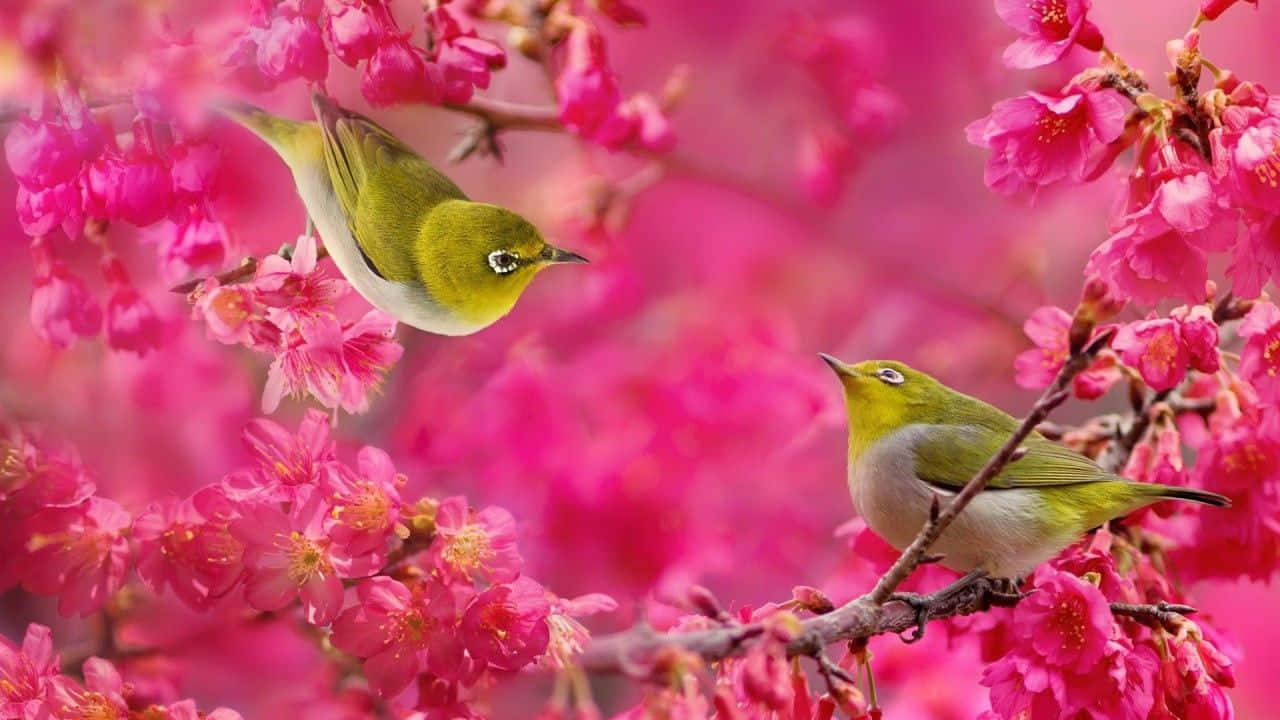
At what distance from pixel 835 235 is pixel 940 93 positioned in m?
0.16

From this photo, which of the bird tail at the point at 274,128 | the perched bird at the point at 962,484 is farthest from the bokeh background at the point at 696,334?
the perched bird at the point at 962,484

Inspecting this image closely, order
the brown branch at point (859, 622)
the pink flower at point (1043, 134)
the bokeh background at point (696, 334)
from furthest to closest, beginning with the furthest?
the bokeh background at point (696, 334), the pink flower at point (1043, 134), the brown branch at point (859, 622)

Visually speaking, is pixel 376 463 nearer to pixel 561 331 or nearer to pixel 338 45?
pixel 338 45

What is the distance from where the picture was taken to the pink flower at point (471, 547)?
1.61ft

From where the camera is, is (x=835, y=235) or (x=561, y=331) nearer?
(x=561, y=331)

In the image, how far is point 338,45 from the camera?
0.50 m

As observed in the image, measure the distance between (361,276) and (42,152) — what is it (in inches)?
4.9

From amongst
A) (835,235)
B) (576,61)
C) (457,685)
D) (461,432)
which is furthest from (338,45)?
(835,235)

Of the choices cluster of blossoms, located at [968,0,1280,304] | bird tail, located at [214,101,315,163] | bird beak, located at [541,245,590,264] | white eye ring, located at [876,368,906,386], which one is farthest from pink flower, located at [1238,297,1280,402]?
bird tail, located at [214,101,315,163]

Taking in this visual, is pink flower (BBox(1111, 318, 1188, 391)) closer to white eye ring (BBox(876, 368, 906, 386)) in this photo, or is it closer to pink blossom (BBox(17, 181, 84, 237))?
white eye ring (BBox(876, 368, 906, 386))

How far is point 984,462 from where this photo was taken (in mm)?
574

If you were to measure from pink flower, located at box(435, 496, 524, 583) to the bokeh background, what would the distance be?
133 millimetres

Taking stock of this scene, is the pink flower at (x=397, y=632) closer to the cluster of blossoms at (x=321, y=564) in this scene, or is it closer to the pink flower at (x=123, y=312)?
the cluster of blossoms at (x=321, y=564)

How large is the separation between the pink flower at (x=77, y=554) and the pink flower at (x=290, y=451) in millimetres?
78
